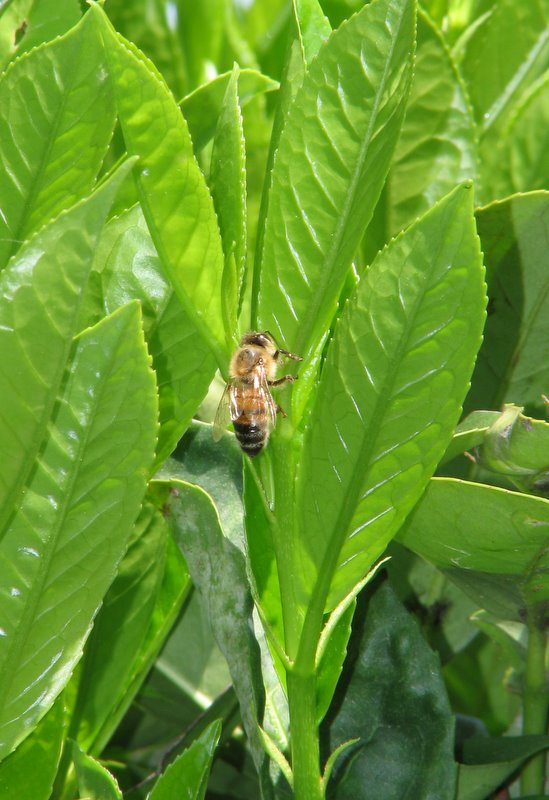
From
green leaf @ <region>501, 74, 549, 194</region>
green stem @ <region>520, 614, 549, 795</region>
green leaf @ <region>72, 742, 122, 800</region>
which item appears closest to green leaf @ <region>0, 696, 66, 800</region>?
green leaf @ <region>72, 742, 122, 800</region>

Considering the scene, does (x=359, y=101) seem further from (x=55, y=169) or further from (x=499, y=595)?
(x=499, y=595)

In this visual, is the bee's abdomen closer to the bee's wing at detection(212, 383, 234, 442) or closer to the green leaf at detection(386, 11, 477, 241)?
the bee's wing at detection(212, 383, 234, 442)

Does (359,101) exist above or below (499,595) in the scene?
above

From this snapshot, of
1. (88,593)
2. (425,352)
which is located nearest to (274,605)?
(88,593)

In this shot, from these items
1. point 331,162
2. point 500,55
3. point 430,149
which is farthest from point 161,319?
point 500,55

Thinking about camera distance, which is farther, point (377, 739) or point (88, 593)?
point (377, 739)
